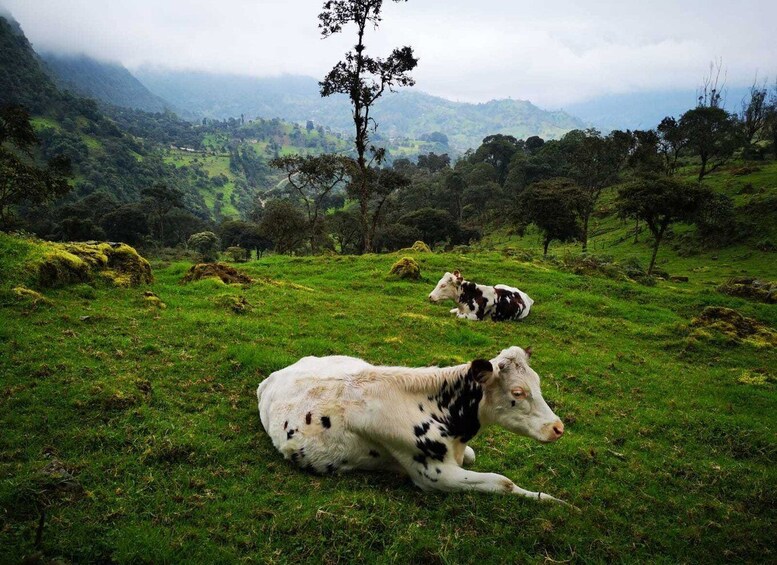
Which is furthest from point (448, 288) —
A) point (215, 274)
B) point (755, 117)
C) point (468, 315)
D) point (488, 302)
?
point (755, 117)

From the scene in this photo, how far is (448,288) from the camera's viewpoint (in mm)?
18891

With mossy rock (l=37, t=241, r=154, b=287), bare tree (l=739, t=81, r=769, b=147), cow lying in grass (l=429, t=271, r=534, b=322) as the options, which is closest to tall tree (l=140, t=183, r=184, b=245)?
mossy rock (l=37, t=241, r=154, b=287)

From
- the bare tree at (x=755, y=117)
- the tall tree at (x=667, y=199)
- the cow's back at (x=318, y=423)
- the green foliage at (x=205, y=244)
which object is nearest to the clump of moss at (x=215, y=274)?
the cow's back at (x=318, y=423)

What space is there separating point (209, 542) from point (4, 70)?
184532 millimetres

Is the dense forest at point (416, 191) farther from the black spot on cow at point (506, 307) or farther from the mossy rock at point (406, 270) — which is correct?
the black spot on cow at point (506, 307)

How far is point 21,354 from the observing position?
25.9 feet

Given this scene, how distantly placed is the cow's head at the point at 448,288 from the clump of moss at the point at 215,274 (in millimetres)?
8292

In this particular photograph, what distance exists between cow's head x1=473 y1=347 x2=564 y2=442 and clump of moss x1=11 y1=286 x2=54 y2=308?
11.1 m

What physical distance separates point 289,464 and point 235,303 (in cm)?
925

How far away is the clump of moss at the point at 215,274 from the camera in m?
18.2

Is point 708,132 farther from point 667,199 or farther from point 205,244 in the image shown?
point 205,244

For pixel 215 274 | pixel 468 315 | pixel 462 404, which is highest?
pixel 462 404

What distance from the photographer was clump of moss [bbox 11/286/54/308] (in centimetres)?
1056

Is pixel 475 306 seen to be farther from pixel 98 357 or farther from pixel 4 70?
pixel 4 70
